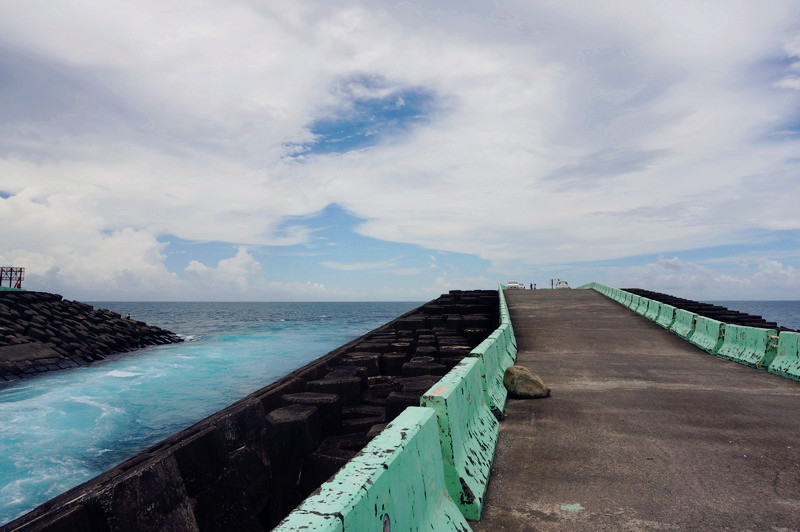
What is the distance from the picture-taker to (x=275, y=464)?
555 cm

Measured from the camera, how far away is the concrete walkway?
2.74 m

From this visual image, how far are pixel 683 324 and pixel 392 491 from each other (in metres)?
11.3

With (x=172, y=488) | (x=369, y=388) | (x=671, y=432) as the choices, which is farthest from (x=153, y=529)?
(x=671, y=432)

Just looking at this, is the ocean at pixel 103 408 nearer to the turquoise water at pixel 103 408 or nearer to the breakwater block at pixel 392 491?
the turquoise water at pixel 103 408

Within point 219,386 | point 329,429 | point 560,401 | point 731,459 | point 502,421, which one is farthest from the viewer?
point 219,386

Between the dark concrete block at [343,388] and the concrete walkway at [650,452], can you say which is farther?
the dark concrete block at [343,388]

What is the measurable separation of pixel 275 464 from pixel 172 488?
1.57 metres

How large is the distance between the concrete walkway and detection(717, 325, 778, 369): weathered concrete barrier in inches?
10.4

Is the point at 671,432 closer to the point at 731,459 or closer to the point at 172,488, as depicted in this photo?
the point at 731,459

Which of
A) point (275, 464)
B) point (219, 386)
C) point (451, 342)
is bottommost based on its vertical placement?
point (219, 386)

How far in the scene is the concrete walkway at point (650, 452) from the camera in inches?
108

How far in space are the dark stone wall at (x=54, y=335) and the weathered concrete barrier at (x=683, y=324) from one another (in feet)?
79.9

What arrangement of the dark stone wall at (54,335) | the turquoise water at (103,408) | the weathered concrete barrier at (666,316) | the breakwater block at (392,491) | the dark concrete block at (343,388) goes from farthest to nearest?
the dark stone wall at (54,335) < the weathered concrete barrier at (666,316) < the turquoise water at (103,408) < the dark concrete block at (343,388) < the breakwater block at (392,491)

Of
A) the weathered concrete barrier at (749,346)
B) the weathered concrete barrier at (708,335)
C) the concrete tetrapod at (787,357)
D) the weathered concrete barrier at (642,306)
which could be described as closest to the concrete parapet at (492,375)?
the concrete tetrapod at (787,357)
